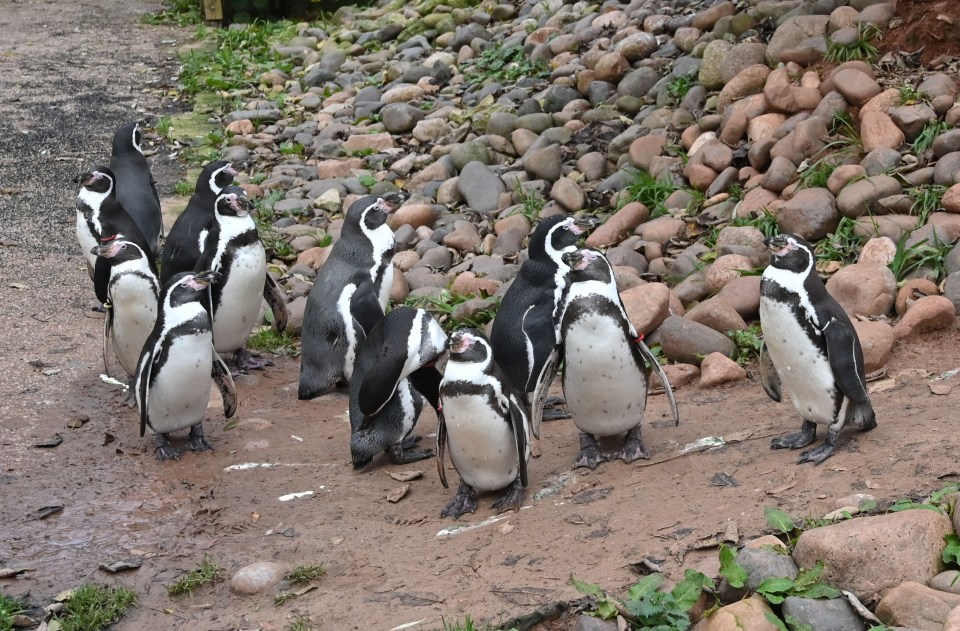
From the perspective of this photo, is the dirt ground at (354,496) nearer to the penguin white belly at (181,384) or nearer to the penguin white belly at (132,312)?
the penguin white belly at (181,384)

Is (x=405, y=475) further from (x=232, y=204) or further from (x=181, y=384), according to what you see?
(x=232, y=204)

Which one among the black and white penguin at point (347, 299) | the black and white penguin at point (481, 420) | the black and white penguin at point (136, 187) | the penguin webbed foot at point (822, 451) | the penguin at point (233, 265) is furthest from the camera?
the black and white penguin at point (136, 187)

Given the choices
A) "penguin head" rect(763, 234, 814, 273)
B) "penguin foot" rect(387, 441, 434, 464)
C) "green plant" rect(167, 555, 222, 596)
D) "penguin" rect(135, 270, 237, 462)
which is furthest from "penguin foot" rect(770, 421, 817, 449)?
"penguin" rect(135, 270, 237, 462)

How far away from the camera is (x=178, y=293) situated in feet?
19.5

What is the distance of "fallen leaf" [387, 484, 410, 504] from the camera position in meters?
5.36

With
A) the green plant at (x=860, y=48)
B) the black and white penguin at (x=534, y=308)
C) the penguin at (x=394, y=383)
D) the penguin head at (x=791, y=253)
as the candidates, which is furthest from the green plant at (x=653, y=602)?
the green plant at (x=860, y=48)

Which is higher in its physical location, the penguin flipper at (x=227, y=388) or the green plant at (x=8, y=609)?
the penguin flipper at (x=227, y=388)

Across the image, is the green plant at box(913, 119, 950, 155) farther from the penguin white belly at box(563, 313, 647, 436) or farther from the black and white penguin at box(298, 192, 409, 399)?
the black and white penguin at box(298, 192, 409, 399)

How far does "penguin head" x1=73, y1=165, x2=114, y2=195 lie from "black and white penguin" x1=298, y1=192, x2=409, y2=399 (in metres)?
1.82

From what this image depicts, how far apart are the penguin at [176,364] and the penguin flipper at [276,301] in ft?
4.39

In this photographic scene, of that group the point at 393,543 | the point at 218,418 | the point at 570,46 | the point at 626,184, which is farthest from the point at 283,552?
the point at 570,46

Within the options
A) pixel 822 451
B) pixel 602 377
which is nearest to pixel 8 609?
pixel 602 377

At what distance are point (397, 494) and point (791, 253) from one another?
208cm

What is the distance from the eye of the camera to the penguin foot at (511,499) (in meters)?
5.04
